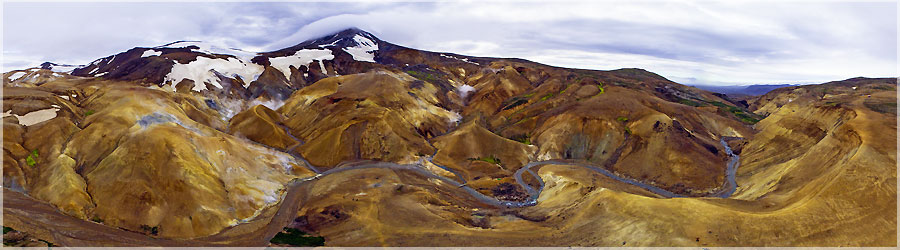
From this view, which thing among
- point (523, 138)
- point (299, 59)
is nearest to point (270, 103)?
point (299, 59)

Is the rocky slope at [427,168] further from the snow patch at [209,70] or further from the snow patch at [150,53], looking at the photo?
the snow patch at [150,53]

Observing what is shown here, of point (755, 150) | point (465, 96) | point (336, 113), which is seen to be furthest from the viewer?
point (465, 96)

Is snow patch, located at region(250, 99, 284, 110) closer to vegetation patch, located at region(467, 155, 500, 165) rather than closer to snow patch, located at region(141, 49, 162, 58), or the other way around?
snow patch, located at region(141, 49, 162, 58)

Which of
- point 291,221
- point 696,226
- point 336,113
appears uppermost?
point 336,113

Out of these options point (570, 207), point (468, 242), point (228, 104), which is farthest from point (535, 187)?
point (228, 104)

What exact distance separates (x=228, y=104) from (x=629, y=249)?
132445mm

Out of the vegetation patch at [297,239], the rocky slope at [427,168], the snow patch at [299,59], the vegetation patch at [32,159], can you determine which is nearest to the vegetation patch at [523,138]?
the rocky slope at [427,168]

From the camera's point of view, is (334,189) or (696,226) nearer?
(696,226)

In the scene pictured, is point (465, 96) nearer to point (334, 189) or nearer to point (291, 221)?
point (334, 189)

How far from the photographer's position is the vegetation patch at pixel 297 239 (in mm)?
52156

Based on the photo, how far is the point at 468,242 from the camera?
50.9 m

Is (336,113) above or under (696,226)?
above

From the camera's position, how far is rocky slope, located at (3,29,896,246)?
50.8 m

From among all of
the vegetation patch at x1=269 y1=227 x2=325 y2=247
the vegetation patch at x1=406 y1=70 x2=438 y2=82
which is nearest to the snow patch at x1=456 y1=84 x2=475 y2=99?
the vegetation patch at x1=406 y1=70 x2=438 y2=82
